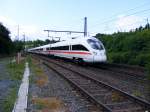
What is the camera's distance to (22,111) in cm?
873

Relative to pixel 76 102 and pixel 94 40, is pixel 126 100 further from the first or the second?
pixel 94 40

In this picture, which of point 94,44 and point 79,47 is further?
point 79,47

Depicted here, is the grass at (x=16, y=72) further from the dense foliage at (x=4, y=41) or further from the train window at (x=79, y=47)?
the dense foliage at (x=4, y=41)

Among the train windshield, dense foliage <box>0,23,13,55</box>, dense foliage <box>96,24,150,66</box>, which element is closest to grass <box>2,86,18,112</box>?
the train windshield

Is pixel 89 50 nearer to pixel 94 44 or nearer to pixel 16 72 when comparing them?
pixel 94 44

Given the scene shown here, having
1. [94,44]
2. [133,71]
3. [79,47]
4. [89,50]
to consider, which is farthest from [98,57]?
[133,71]

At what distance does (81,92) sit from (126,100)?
7.94 ft

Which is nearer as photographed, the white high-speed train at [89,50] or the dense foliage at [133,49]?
the white high-speed train at [89,50]

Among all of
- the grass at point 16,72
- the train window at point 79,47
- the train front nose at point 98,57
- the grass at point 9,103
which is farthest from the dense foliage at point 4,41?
the grass at point 9,103

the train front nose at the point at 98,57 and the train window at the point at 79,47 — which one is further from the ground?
the train window at the point at 79,47

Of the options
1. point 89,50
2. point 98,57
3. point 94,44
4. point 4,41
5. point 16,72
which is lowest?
point 16,72

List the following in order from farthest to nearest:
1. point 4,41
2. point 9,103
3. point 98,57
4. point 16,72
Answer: point 4,41 < point 98,57 < point 16,72 < point 9,103

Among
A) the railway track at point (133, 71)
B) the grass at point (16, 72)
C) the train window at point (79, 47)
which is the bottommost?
the grass at point (16, 72)

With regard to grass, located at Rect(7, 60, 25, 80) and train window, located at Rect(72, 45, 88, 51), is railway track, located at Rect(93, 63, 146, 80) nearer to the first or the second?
train window, located at Rect(72, 45, 88, 51)
